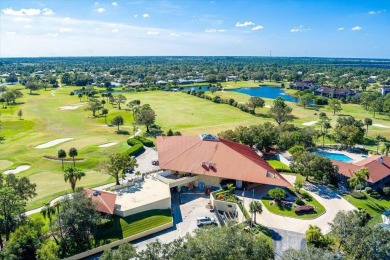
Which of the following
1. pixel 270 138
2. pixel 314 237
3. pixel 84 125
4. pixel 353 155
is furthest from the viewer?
pixel 84 125

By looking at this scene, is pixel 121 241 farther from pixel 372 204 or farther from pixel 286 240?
pixel 372 204

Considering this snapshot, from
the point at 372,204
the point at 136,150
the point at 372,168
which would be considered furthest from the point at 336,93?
the point at 136,150

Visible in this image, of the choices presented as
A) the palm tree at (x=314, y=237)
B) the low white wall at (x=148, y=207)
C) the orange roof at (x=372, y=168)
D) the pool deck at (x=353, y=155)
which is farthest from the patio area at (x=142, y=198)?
the pool deck at (x=353, y=155)

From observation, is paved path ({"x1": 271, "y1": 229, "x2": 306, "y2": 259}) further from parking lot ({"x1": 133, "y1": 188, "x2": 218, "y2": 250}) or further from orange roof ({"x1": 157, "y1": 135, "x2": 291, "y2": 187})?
orange roof ({"x1": 157, "y1": 135, "x2": 291, "y2": 187})

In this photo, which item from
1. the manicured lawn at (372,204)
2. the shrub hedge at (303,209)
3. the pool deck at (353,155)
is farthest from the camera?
the pool deck at (353,155)

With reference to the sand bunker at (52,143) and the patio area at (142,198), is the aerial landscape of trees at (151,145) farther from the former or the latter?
the patio area at (142,198)

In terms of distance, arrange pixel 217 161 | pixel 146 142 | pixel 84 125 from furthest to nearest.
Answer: pixel 84 125 < pixel 146 142 < pixel 217 161
